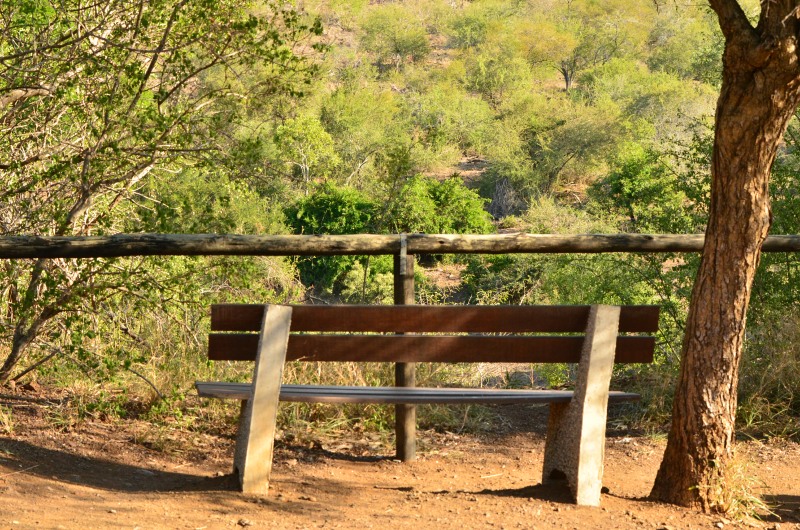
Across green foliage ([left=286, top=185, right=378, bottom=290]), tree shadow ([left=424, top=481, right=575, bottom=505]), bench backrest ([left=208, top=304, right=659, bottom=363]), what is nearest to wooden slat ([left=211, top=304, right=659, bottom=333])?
bench backrest ([left=208, top=304, right=659, bottom=363])

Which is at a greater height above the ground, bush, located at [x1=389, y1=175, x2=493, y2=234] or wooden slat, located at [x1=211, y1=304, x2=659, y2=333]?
bush, located at [x1=389, y1=175, x2=493, y2=234]

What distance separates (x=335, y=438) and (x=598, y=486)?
78.1 inches

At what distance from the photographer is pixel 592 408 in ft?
13.2

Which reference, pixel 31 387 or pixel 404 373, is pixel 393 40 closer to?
pixel 31 387

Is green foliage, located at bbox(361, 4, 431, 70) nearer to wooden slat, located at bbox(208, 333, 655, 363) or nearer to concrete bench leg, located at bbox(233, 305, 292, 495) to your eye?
wooden slat, located at bbox(208, 333, 655, 363)

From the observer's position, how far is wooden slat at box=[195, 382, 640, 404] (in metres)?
4.09

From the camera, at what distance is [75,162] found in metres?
5.73

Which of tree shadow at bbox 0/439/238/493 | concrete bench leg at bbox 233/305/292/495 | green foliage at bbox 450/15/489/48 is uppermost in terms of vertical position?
green foliage at bbox 450/15/489/48

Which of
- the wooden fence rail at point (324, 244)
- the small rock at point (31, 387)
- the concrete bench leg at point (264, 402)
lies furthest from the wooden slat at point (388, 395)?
the small rock at point (31, 387)

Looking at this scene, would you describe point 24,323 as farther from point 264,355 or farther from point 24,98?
point 264,355

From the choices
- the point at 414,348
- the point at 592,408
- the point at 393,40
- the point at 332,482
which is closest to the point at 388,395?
the point at 414,348

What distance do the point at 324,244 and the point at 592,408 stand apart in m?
1.60

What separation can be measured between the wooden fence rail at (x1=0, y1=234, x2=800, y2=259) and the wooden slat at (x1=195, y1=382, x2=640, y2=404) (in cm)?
73

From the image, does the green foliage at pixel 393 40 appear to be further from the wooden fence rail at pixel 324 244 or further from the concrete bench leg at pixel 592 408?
the concrete bench leg at pixel 592 408
